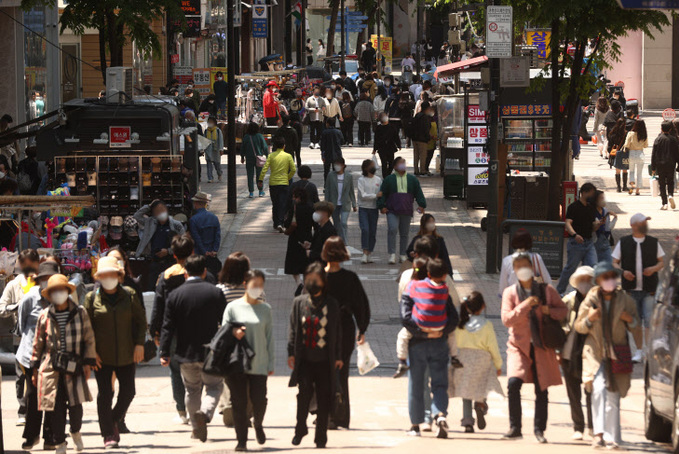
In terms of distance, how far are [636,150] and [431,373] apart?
17.9 metres

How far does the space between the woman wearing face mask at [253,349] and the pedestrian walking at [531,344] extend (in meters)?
1.95

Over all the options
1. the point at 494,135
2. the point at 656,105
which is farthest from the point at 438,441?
the point at 656,105

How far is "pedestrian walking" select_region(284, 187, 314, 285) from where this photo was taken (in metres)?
16.7

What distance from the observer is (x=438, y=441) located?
33.6ft

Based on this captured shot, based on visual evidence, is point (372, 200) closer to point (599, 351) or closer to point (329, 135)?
point (329, 135)

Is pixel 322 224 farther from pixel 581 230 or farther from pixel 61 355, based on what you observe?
pixel 61 355

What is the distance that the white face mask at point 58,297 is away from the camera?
1008cm

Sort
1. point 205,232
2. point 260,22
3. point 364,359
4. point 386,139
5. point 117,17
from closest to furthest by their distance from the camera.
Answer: point 364,359, point 205,232, point 117,17, point 386,139, point 260,22

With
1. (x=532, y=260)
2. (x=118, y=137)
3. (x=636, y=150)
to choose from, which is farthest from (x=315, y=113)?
(x=532, y=260)

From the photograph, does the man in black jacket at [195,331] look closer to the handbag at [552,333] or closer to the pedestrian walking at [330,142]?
the handbag at [552,333]

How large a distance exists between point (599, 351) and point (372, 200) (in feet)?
33.1

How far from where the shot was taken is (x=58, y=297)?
33.1 feet

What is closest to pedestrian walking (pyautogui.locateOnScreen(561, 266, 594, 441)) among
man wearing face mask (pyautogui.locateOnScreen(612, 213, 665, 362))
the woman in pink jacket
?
the woman in pink jacket

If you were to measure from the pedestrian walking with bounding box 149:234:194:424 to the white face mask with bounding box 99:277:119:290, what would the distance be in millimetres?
492
